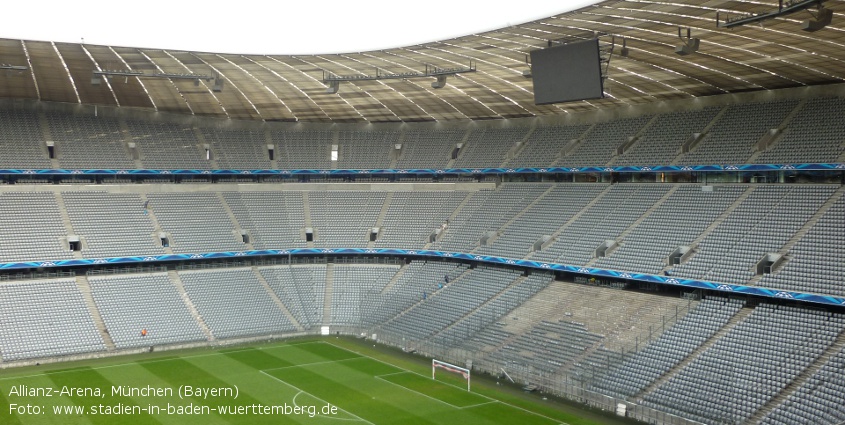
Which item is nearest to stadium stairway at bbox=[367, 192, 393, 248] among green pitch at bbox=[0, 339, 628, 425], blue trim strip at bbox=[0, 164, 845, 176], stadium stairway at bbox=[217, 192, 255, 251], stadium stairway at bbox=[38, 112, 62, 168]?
blue trim strip at bbox=[0, 164, 845, 176]

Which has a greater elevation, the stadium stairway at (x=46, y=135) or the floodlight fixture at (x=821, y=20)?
the floodlight fixture at (x=821, y=20)

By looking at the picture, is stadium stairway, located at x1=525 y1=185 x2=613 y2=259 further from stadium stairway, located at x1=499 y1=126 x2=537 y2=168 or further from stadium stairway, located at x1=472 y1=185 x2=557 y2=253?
stadium stairway, located at x1=499 y1=126 x2=537 y2=168

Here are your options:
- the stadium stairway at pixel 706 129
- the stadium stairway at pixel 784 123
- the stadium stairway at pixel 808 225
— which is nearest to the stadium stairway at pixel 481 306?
the stadium stairway at pixel 706 129

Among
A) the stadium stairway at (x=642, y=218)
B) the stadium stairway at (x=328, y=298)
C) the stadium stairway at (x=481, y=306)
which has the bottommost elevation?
the stadium stairway at (x=328, y=298)

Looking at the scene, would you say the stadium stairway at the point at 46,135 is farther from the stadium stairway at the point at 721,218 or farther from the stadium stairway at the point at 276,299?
the stadium stairway at the point at 721,218

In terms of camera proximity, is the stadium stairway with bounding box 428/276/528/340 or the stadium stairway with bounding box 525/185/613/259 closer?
the stadium stairway with bounding box 428/276/528/340

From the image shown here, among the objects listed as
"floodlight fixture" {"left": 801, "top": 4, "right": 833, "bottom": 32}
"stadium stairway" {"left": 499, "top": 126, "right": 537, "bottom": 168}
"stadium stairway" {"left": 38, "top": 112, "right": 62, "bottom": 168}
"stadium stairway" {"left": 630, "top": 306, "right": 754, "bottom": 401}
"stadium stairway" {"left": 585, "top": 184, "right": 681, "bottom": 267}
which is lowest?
"stadium stairway" {"left": 630, "top": 306, "right": 754, "bottom": 401}

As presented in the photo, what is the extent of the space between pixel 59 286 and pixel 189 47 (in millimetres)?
16021

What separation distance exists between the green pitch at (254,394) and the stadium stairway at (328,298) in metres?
6.40

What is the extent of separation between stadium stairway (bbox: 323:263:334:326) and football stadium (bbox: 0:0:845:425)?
21 cm

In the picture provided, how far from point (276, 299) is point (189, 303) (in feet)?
16.4

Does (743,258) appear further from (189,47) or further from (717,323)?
(189,47)

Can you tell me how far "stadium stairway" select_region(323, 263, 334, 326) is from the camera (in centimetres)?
4350

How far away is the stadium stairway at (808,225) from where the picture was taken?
30.5 m
